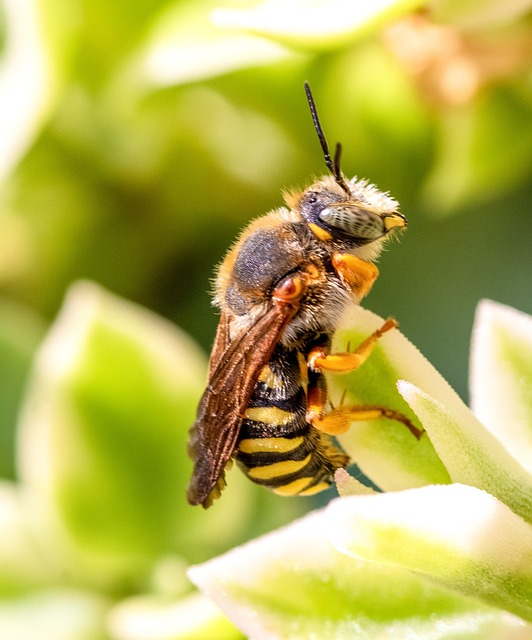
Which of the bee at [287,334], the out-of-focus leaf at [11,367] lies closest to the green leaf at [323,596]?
the bee at [287,334]

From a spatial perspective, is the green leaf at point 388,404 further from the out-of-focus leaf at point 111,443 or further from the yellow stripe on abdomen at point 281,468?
the out-of-focus leaf at point 111,443

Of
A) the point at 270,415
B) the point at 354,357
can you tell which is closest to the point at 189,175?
the point at 270,415

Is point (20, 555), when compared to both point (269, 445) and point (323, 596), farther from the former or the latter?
point (323, 596)

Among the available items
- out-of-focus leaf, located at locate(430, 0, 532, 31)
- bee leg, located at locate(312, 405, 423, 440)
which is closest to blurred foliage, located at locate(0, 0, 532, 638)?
out-of-focus leaf, located at locate(430, 0, 532, 31)

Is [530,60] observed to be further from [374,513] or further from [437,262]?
[374,513]

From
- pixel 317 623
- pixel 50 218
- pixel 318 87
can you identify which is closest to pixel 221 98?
pixel 318 87

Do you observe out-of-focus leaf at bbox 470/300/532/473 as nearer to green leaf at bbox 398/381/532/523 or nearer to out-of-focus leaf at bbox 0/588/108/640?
green leaf at bbox 398/381/532/523
